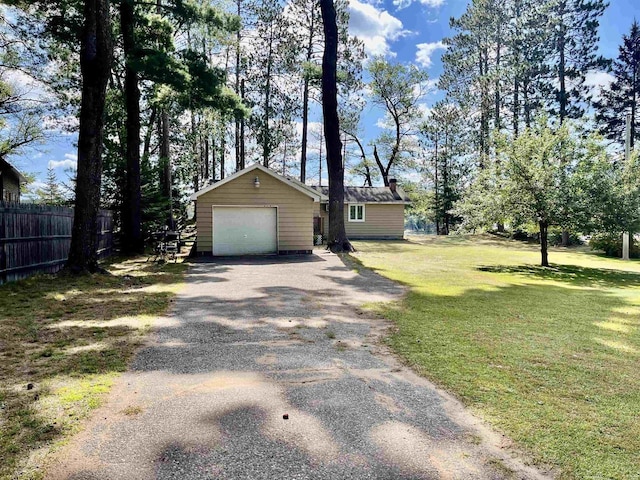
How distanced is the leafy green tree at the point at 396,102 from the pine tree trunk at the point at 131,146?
2203 centimetres

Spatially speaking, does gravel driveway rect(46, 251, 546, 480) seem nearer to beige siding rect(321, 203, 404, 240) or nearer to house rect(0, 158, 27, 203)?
house rect(0, 158, 27, 203)

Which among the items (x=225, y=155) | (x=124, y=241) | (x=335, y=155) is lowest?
(x=124, y=241)

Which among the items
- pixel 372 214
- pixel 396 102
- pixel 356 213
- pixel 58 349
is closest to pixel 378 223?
pixel 372 214

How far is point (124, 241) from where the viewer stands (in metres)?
15.2

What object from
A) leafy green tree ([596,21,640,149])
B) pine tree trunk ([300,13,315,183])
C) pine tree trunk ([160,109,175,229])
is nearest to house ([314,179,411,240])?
pine tree trunk ([300,13,315,183])

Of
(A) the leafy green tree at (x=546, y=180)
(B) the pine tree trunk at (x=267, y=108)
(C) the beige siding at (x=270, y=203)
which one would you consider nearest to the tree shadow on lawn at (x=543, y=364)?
(A) the leafy green tree at (x=546, y=180)

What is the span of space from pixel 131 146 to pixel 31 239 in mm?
6193

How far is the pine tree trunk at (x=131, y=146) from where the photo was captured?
45.1 ft

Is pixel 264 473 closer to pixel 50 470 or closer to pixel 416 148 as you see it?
pixel 50 470

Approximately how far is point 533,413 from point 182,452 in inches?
97.3

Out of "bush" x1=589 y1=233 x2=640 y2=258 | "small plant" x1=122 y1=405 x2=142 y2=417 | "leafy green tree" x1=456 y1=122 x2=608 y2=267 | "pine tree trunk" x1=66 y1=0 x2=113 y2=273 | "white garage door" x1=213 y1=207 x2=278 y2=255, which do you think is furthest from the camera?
"bush" x1=589 y1=233 x2=640 y2=258

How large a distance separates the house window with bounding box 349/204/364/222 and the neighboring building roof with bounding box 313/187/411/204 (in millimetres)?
509

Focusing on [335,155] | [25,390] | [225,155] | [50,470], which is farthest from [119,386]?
[225,155]

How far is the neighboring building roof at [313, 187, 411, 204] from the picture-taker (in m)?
27.0
